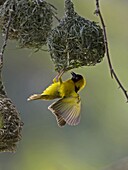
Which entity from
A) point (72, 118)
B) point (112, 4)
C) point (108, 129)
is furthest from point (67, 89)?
point (108, 129)

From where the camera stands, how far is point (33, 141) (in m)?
5.77

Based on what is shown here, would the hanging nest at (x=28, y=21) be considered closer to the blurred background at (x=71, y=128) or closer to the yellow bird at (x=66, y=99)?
the yellow bird at (x=66, y=99)

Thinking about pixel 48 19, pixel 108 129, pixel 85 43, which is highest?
pixel 48 19

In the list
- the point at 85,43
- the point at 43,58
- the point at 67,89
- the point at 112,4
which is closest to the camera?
the point at 85,43

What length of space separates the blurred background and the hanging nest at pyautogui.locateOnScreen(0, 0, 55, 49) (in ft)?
8.55

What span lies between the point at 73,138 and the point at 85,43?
10.8 feet

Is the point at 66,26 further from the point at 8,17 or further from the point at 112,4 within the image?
the point at 112,4

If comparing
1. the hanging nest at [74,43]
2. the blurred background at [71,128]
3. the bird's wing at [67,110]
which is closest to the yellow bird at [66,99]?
the bird's wing at [67,110]

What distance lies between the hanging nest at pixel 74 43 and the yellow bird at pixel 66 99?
11cm

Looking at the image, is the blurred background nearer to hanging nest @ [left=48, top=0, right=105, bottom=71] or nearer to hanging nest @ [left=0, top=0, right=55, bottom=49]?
hanging nest @ [left=0, top=0, right=55, bottom=49]

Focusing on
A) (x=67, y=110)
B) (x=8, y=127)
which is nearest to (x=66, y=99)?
(x=67, y=110)

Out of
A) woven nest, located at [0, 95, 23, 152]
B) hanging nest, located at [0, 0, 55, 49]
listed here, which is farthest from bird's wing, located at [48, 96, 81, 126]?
hanging nest, located at [0, 0, 55, 49]

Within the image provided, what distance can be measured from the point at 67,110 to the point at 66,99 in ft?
0.23

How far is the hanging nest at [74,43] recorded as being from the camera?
2479 millimetres
